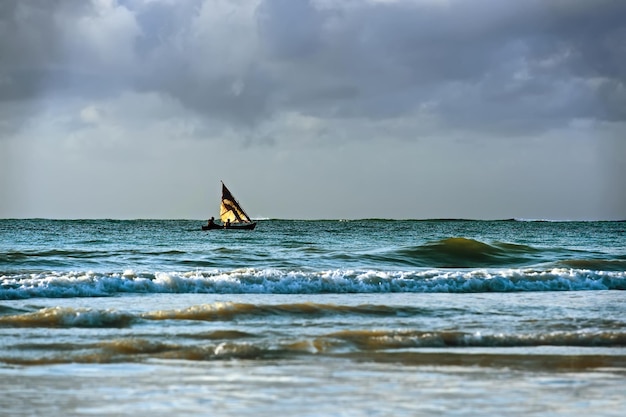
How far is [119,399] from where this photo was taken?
671 cm

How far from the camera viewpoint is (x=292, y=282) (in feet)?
61.6

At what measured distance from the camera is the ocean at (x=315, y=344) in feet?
22.0

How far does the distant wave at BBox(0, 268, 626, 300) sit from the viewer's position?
17.2m

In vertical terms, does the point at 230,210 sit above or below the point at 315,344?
above

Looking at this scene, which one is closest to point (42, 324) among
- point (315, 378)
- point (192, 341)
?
point (192, 341)

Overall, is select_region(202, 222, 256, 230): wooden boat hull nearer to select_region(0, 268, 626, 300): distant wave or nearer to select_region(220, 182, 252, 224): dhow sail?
select_region(220, 182, 252, 224): dhow sail

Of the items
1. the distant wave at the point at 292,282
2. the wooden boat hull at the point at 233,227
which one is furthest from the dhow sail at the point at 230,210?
the distant wave at the point at 292,282

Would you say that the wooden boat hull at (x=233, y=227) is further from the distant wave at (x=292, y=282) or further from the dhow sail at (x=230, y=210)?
the distant wave at (x=292, y=282)

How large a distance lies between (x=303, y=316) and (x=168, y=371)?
5.17 m

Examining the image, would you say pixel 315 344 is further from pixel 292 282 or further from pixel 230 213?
pixel 230 213

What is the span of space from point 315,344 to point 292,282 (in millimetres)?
8904

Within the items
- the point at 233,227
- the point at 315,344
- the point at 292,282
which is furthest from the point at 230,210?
the point at 315,344

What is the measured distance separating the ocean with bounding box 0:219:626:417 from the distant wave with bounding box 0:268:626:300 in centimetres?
4

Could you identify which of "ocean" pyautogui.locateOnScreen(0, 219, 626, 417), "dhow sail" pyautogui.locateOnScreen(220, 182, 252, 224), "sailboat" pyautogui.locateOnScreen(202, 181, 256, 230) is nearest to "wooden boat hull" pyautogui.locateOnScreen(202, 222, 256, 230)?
"sailboat" pyautogui.locateOnScreen(202, 181, 256, 230)
